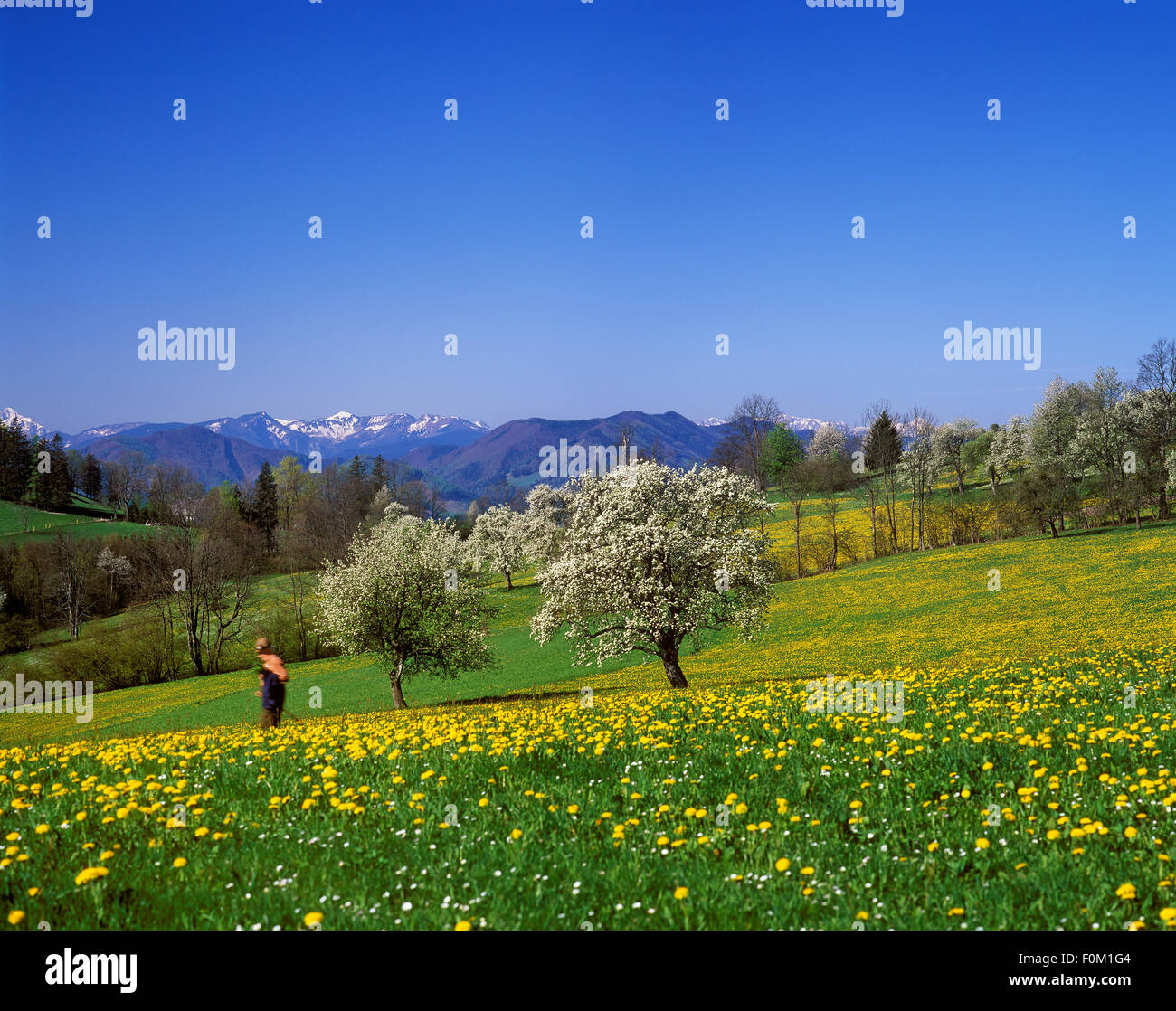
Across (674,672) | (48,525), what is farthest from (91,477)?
(674,672)

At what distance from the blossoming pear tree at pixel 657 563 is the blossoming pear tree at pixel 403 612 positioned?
7715 millimetres

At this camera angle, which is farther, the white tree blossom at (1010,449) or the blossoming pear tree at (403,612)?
the white tree blossom at (1010,449)

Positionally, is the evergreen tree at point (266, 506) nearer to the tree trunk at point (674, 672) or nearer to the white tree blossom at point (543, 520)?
the white tree blossom at point (543, 520)

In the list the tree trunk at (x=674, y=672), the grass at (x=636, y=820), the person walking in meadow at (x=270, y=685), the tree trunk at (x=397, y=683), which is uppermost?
the grass at (x=636, y=820)

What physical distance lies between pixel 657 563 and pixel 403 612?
1437 cm

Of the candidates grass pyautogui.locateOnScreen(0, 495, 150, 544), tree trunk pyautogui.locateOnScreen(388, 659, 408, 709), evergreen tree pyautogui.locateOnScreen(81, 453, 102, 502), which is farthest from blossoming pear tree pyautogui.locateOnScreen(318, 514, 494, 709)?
evergreen tree pyautogui.locateOnScreen(81, 453, 102, 502)

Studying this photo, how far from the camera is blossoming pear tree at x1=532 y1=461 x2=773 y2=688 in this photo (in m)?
28.7

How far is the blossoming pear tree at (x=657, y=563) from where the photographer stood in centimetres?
2869

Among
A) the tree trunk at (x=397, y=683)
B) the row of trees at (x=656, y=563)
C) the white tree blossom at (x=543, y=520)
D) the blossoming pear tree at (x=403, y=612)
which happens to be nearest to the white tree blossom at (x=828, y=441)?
the white tree blossom at (x=543, y=520)

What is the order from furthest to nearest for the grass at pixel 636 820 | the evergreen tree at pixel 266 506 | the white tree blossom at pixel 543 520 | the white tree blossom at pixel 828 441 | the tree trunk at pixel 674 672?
the white tree blossom at pixel 828 441 < the evergreen tree at pixel 266 506 < the white tree blossom at pixel 543 520 < the tree trunk at pixel 674 672 < the grass at pixel 636 820

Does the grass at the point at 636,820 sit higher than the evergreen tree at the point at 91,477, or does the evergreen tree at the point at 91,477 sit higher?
the evergreen tree at the point at 91,477

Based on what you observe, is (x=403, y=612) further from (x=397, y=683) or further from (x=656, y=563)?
(x=656, y=563)
